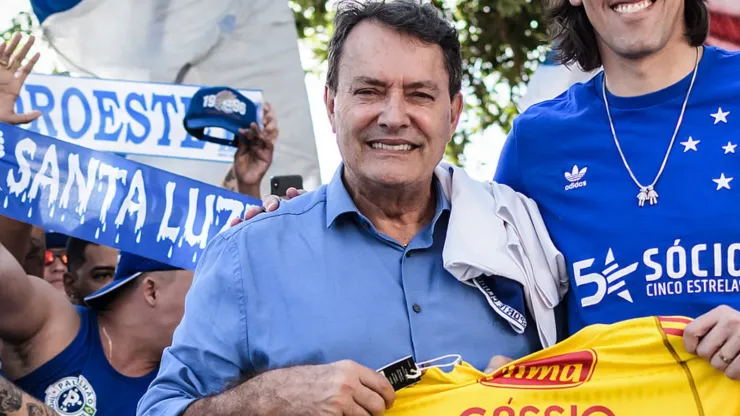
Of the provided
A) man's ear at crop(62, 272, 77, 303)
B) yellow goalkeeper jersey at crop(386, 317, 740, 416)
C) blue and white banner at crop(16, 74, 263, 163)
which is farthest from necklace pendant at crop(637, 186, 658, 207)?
man's ear at crop(62, 272, 77, 303)

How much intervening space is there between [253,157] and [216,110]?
1.31 ft

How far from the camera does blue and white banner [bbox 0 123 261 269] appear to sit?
4.75m

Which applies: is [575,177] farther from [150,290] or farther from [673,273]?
[150,290]

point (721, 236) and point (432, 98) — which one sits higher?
point (432, 98)

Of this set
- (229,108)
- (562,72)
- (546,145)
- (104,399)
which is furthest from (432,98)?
(562,72)

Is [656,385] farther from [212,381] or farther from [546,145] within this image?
[212,381]

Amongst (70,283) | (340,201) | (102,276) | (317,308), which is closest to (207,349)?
(317,308)

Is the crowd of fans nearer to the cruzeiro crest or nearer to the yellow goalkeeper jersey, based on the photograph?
the yellow goalkeeper jersey

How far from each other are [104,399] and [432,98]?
212cm

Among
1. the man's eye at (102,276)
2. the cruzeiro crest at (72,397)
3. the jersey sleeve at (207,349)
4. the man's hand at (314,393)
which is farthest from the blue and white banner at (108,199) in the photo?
the man's hand at (314,393)

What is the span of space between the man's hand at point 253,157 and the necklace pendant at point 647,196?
3.13 meters

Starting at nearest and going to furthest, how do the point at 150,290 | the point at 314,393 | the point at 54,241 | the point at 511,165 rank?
the point at 314,393 → the point at 511,165 → the point at 150,290 → the point at 54,241

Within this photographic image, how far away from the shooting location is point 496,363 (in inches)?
119

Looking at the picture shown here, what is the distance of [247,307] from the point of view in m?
3.03
